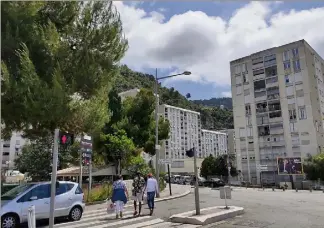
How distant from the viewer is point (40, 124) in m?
14.3

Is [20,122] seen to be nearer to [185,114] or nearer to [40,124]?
[40,124]

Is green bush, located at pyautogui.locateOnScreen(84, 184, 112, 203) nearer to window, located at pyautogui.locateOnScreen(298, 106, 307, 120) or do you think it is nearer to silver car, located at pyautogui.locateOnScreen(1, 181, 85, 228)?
silver car, located at pyautogui.locateOnScreen(1, 181, 85, 228)

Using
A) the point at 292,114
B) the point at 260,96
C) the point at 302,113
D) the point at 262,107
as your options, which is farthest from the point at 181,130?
the point at 302,113

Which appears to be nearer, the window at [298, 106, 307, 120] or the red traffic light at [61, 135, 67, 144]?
the red traffic light at [61, 135, 67, 144]

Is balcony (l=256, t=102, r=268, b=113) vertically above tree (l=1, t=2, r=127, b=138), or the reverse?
balcony (l=256, t=102, r=268, b=113)

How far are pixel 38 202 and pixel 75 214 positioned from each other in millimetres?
1738

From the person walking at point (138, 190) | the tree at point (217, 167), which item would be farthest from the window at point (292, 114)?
the person walking at point (138, 190)

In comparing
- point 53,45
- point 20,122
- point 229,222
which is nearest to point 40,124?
point 20,122

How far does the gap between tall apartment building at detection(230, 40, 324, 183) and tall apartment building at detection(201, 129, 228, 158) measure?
88.5m

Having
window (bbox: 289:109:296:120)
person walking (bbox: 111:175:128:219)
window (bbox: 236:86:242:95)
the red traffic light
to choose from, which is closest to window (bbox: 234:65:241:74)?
window (bbox: 236:86:242:95)

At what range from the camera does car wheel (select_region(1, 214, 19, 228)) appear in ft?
37.2

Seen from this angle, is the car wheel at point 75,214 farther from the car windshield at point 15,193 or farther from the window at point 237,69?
the window at point 237,69

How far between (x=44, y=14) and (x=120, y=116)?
71.0 ft

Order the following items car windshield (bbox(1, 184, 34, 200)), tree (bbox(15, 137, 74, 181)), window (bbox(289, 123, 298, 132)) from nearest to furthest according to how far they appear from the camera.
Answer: car windshield (bbox(1, 184, 34, 200))
tree (bbox(15, 137, 74, 181))
window (bbox(289, 123, 298, 132))
